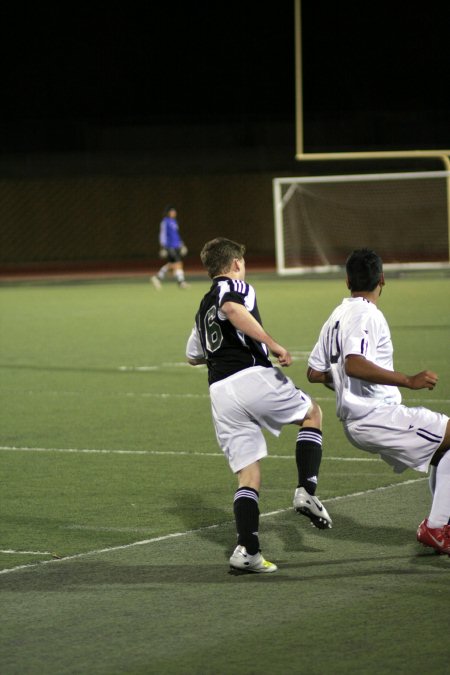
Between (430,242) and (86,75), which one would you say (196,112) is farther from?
(430,242)

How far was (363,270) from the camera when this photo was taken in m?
6.71

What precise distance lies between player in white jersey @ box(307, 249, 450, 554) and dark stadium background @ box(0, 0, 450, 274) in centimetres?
3965

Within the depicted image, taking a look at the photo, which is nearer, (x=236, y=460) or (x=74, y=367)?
(x=236, y=460)

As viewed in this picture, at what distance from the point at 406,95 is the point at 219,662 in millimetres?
51515

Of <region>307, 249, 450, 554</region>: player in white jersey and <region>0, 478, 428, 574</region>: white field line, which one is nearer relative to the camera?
<region>307, 249, 450, 554</region>: player in white jersey

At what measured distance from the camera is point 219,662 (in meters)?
5.07

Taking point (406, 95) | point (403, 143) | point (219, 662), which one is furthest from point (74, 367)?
point (406, 95)

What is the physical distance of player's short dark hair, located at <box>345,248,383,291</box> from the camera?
6.70m

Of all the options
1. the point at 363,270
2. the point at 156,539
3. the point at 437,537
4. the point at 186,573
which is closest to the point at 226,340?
the point at 363,270

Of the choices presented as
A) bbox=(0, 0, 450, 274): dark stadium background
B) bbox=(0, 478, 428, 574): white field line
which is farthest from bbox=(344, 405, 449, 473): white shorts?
bbox=(0, 0, 450, 274): dark stadium background

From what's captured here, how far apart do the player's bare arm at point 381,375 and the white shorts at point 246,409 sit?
0.45 meters

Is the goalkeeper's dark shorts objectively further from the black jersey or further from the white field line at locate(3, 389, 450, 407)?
the black jersey

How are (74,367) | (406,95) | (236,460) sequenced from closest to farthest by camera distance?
(236,460) < (74,367) < (406,95)

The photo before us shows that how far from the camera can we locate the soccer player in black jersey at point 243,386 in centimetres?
648
